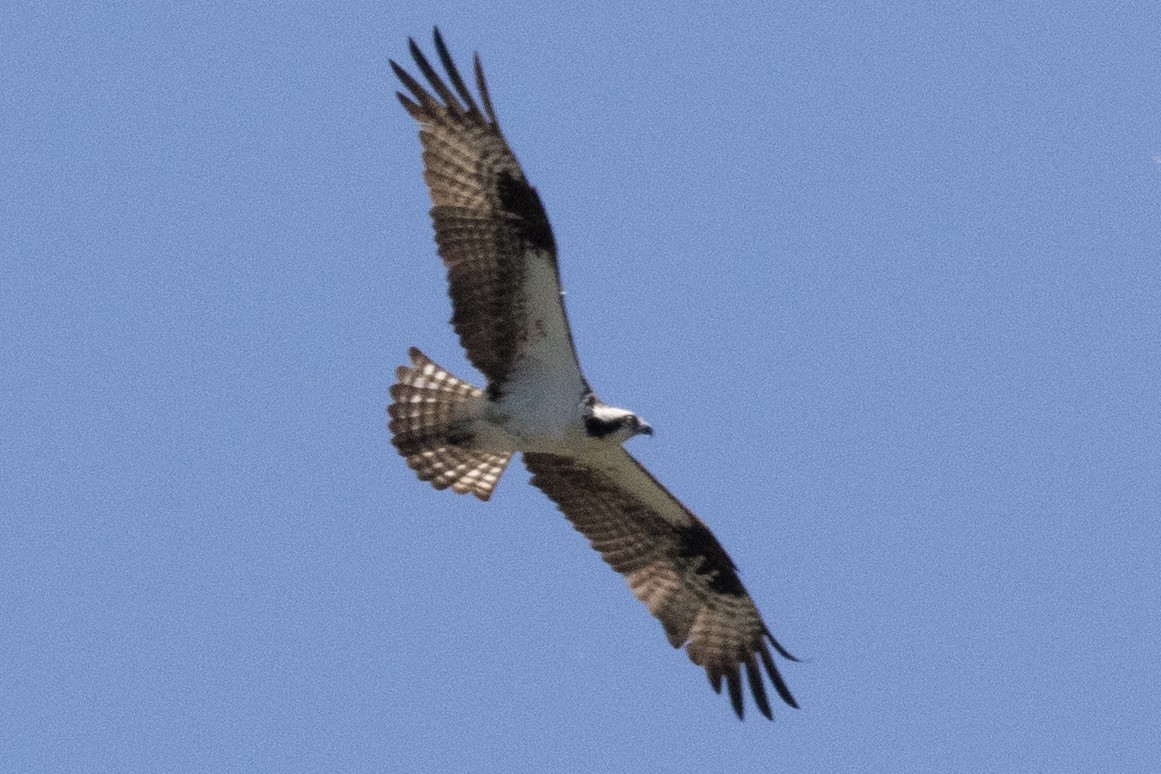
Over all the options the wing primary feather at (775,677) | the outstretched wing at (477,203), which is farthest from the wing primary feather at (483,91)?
the wing primary feather at (775,677)

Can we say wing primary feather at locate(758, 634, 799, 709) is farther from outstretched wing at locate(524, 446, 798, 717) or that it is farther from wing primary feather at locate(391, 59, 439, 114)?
wing primary feather at locate(391, 59, 439, 114)

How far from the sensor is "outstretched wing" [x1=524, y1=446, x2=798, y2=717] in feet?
50.1

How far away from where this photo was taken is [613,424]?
46.2ft

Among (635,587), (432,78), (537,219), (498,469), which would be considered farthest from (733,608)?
(432,78)

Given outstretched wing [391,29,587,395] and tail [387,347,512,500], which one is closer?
outstretched wing [391,29,587,395]

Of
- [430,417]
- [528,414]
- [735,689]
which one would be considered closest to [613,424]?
[528,414]

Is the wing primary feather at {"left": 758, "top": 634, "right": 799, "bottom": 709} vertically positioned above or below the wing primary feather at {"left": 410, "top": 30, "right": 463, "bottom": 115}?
below

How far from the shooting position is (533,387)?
46.8 feet

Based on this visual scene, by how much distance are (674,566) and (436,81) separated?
12.3ft

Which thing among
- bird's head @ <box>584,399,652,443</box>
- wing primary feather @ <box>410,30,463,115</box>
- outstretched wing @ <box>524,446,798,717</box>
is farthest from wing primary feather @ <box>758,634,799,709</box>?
wing primary feather @ <box>410,30,463,115</box>

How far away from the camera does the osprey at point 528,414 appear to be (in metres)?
13.9

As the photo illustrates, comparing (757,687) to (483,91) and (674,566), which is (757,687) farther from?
(483,91)

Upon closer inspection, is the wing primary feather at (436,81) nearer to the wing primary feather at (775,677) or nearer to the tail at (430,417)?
the tail at (430,417)

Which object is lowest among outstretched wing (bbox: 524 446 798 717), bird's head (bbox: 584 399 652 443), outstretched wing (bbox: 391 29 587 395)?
outstretched wing (bbox: 524 446 798 717)
